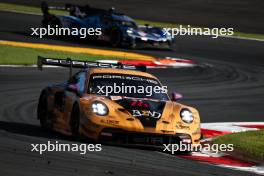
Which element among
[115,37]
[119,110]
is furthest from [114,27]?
[119,110]

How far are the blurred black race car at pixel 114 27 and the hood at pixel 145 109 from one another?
15.9 metres

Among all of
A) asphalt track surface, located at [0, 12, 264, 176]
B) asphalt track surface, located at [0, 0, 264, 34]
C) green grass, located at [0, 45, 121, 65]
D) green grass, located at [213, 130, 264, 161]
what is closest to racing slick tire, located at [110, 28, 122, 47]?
asphalt track surface, located at [0, 12, 264, 176]

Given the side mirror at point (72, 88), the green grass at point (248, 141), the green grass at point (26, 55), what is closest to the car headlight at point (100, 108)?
the side mirror at point (72, 88)

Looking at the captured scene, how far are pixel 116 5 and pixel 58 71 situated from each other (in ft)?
56.0

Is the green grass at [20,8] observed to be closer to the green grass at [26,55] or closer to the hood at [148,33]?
the hood at [148,33]

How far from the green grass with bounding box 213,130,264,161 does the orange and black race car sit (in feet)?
2.00

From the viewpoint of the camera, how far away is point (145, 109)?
1148cm

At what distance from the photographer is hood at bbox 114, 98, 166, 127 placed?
11.2 meters

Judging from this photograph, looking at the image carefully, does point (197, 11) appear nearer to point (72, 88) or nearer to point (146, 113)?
point (72, 88)

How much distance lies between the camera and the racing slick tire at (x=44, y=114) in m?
13.0

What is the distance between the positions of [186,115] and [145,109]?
607 mm

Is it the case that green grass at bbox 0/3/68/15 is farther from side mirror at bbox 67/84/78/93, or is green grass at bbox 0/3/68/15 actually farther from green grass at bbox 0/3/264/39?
side mirror at bbox 67/84/78/93

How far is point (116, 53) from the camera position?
26.4 m

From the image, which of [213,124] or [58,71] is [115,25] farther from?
[213,124]
